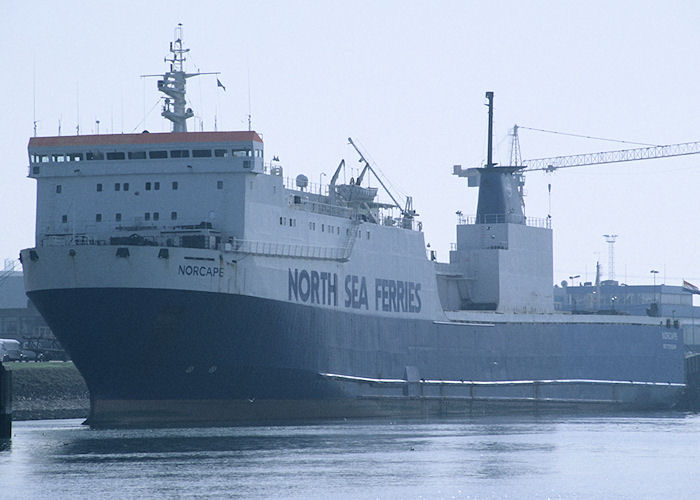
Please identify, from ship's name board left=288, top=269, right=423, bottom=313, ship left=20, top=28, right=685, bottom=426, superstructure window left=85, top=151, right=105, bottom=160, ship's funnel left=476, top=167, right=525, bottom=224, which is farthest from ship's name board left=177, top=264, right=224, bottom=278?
ship's funnel left=476, top=167, right=525, bottom=224

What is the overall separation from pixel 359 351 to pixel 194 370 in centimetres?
1061

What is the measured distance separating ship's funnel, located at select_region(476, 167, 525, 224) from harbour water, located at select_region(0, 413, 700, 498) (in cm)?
2037

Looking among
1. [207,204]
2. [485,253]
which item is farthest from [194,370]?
[485,253]

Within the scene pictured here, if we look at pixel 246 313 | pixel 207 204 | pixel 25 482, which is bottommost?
pixel 25 482

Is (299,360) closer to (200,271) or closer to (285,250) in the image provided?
(285,250)

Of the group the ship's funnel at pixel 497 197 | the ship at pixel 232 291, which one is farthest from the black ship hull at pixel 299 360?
the ship's funnel at pixel 497 197

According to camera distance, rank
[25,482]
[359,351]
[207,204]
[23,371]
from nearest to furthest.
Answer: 1. [25,482]
2. [207,204]
3. [359,351]
4. [23,371]

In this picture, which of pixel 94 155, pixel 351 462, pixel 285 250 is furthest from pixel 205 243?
pixel 351 462

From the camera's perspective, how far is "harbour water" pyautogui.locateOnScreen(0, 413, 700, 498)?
35.1 metres

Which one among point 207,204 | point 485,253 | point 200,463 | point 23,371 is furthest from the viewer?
point 485,253

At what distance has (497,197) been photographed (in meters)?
75.2

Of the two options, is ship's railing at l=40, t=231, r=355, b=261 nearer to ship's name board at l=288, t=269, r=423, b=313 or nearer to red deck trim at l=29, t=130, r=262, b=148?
ship's name board at l=288, t=269, r=423, b=313

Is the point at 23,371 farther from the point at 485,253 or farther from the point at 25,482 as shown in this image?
the point at 25,482

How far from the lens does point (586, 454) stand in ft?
146
